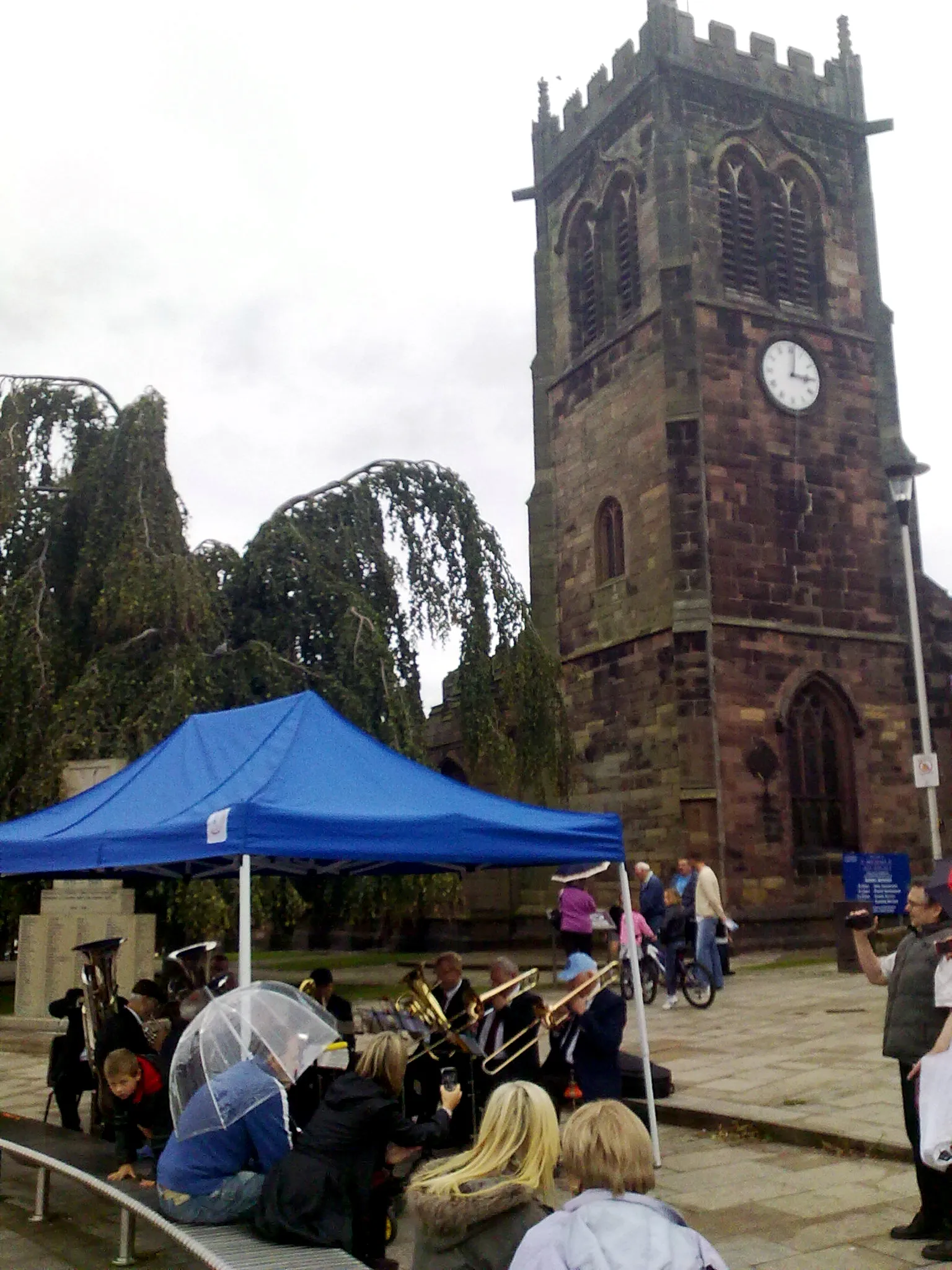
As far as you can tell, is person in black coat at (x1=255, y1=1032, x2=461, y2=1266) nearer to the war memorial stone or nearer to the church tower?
the war memorial stone

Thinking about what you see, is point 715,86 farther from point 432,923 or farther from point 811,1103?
point 811,1103

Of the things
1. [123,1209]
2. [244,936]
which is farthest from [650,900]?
[123,1209]

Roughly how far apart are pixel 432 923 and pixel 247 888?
21.0 m

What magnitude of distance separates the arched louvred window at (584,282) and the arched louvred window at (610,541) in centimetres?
381

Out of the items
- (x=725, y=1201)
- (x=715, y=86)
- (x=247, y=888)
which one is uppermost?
(x=715, y=86)

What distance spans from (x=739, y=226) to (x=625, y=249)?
7.44 ft

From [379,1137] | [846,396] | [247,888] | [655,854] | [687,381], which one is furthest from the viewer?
[846,396]

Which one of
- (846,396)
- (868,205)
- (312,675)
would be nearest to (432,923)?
(312,675)

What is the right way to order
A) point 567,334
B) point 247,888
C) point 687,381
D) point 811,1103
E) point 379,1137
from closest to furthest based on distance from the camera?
point 379,1137 → point 247,888 → point 811,1103 → point 687,381 → point 567,334

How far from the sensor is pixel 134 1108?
6.61m

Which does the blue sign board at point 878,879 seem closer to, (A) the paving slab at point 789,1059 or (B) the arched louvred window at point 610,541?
(A) the paving slab at point 789,1059

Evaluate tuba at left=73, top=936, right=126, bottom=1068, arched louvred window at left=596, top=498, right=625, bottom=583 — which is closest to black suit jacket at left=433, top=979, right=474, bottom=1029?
tuba at left=73, top=936, right=126, bottom=1068

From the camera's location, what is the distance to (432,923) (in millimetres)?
26859

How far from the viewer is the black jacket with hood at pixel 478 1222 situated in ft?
11.5
